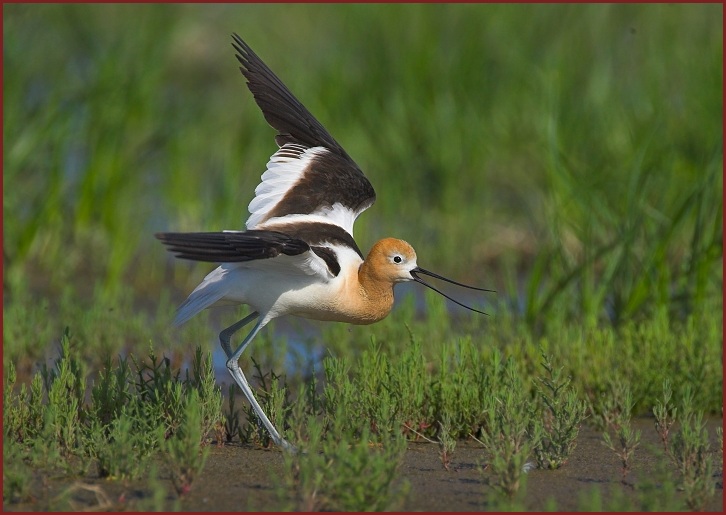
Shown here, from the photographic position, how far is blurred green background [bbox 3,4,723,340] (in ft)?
25.2

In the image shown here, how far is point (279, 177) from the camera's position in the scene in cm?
580

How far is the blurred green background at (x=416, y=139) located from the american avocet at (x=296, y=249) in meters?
1.37

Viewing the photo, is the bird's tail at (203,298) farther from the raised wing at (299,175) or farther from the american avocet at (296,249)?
the raised wing at (299,175)

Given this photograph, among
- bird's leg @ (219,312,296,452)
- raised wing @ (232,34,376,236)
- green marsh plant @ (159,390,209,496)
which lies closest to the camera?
green marsh plant @ (159,390,209,496)

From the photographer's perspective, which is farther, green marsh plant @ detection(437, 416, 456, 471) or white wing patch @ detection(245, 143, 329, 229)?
white wing patch @ detection(245, 143, 329, 229)

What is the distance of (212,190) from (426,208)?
1.63 meters

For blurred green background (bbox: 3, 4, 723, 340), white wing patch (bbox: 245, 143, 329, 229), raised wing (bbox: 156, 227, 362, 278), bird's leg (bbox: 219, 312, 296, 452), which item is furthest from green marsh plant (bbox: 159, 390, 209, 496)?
blurred green background (bbox: 3, 4, 723, 340)

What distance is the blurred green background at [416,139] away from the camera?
7684mm

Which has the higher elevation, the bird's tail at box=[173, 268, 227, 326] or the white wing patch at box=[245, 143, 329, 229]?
the white wing patch at box=[245, 143, 329, 229]

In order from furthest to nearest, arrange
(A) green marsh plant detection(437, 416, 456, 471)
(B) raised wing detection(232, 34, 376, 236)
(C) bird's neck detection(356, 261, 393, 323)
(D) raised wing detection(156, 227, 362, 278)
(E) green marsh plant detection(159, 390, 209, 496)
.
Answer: (B) raised wing detection(232, 34, 376, 236) → (C) bird's neck detection(356, 261, 393, 323) → (A) green marsh plant detection(437, 416, 456, 471) → (D) raised wing detection(156, 227, 362, 278) → (E) green marsh plant detection(159, 390, 209, 496)

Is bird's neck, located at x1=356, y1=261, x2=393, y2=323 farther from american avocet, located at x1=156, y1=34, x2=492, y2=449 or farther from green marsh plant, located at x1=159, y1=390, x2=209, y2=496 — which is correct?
green marsh plant, located at x1=159, y1=390, x2=209, y2=496

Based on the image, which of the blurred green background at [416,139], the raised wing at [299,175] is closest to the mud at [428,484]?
the raised wing at [299,175]

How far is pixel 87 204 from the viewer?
8.45 metres

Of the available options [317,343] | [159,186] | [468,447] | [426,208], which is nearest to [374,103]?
[426,208]
